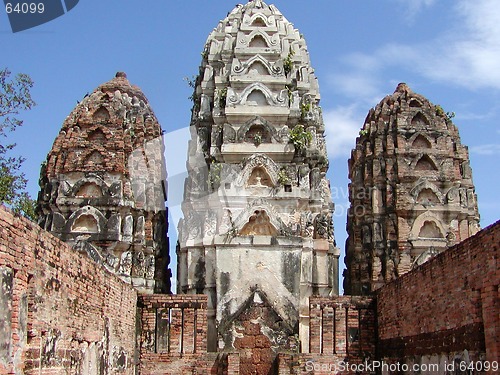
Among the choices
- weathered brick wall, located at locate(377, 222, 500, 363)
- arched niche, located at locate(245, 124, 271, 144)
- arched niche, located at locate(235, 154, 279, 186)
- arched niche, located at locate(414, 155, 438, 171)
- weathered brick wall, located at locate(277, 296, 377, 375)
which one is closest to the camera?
weathered brick wall, located at locate(377, 222, 500, 363)

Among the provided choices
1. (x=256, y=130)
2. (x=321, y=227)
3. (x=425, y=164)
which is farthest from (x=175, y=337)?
Result: (x=425, y=164)

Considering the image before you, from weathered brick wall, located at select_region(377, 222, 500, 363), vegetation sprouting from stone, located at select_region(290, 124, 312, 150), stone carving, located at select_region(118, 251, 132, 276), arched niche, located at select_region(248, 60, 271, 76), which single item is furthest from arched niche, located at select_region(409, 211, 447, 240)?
weathered brick wall, located at select_region(377, 222, 500, 363)

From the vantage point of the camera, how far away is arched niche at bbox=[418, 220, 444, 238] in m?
29.1

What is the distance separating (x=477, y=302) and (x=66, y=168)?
2025 cm

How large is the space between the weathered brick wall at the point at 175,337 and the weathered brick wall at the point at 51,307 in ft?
9.17

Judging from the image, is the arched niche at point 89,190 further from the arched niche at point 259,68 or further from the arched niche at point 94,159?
the arched niche at point 259,68

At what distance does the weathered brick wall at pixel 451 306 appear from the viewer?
36.0 ft

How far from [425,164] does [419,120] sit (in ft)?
6.76

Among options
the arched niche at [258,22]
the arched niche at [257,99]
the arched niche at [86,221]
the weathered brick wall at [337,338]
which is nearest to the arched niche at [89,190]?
the arched niche at [86,221]

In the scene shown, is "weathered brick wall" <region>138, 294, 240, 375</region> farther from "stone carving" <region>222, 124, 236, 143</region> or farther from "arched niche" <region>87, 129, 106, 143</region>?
"arched niche" <region>87, 129, 106, 143</region>

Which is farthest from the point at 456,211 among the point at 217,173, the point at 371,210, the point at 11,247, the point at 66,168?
the point at 11,247

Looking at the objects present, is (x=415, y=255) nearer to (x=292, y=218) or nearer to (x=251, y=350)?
(x=292, y=218)

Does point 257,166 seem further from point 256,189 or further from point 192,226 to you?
point 192,226

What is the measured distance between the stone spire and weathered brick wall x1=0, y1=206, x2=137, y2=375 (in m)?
11.0
